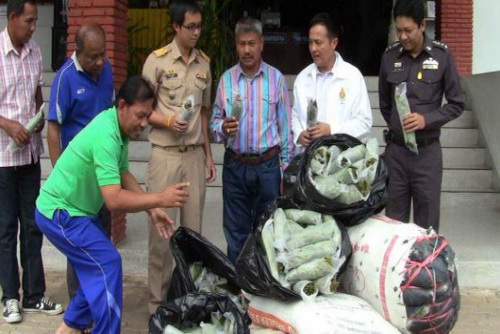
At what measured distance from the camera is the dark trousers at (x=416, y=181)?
441 cm

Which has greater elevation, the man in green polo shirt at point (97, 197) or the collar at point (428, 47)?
the collar at point (428, 47)

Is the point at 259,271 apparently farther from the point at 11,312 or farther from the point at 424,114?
the point at 11,312

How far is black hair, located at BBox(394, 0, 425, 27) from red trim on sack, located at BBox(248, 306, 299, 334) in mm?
2139

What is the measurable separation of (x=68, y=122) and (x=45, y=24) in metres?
7.13

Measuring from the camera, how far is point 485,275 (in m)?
5.40

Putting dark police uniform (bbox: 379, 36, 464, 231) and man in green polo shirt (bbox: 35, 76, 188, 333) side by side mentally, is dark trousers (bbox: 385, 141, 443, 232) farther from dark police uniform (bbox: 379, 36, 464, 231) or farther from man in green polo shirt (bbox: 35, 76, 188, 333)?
man in green polo shirt (bbox: 35, 76, 188, 333)

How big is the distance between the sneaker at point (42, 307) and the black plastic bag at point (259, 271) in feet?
5.93

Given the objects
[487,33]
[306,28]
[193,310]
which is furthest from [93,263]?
[306,28]

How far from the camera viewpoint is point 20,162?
4.62 metres

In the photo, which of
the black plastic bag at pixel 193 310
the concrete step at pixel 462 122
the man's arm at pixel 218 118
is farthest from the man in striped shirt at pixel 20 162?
the concrete step at pixel 462 122

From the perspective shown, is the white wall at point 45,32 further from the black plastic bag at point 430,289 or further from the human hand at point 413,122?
the black plastic bag at point 430,289

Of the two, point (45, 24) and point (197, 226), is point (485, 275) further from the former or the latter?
point (45, 24)

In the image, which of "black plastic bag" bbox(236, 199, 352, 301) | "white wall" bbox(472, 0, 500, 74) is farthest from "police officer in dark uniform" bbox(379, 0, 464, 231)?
"white wall" bbox(472, 0, 500, 74)

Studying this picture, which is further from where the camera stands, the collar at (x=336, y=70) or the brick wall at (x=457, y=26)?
the brick wall at (x=457, y=26)
